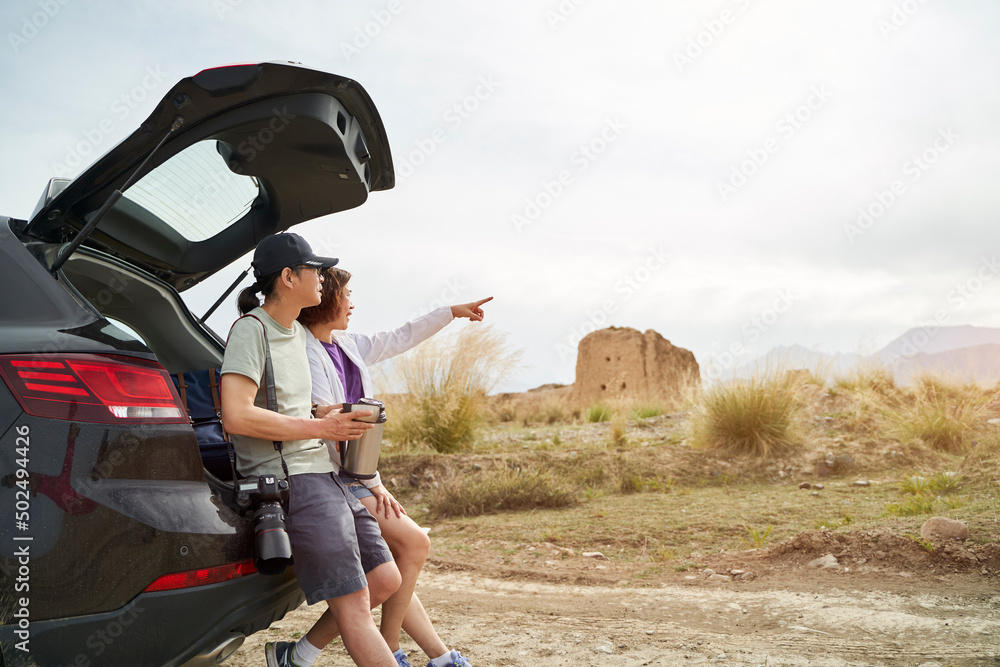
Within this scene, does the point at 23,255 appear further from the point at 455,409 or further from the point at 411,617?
the point at 455,409

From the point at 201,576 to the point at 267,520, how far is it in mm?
259

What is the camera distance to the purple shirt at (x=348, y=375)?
124 inches

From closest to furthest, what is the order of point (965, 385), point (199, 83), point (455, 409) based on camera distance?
→ point (199, 83) < point (455, 409) < point (965, 385)

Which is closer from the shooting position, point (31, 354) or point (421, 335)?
point (31, 354)

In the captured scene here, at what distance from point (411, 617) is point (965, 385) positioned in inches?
436

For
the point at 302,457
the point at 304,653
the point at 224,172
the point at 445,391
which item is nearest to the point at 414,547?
the point at 304,653

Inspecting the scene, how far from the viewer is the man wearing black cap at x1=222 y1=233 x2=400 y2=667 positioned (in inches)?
91.1

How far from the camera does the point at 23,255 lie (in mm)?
2057

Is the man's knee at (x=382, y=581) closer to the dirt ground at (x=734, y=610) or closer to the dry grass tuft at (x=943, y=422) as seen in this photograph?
the dirt ground at (x=734, y=610)

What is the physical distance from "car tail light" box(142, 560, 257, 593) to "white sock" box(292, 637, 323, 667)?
0.64 m

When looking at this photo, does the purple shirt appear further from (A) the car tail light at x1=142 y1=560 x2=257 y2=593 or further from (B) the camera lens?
(A) the car tail light at x1=142 y1=560 x2=257 y2=593

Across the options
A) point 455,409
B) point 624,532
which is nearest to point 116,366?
point 624,532

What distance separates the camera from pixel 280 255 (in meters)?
2.60

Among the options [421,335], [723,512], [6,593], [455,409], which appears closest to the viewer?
[6,593]
